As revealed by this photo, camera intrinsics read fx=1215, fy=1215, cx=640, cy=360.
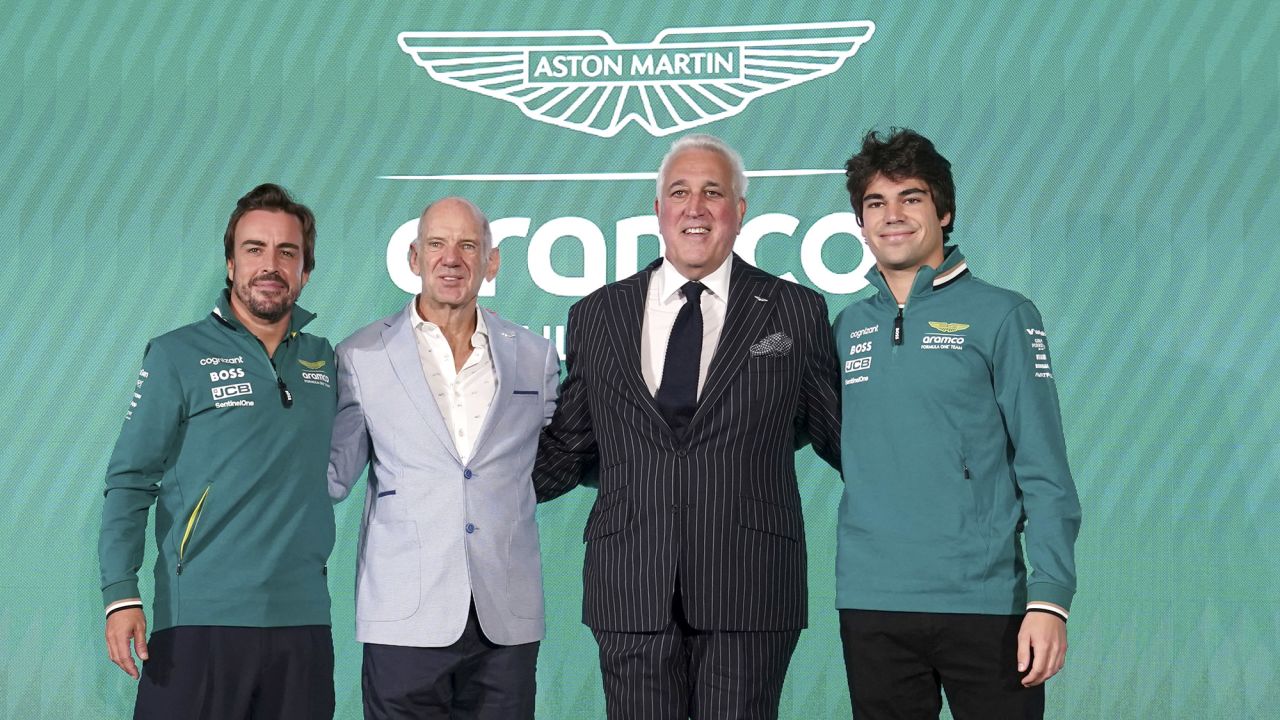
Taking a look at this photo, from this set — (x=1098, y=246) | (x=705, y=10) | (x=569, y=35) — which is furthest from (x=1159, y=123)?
(x=569, y=35)

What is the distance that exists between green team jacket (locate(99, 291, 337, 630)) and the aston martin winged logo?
1456 mm

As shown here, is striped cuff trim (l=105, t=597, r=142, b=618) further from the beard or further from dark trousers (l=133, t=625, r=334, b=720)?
the beard

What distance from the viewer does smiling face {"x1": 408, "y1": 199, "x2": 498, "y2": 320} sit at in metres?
2.66

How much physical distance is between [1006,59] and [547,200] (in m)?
1.41

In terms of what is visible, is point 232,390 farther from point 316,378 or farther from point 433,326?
point 433,326

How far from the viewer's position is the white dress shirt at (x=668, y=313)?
2488 millimetres

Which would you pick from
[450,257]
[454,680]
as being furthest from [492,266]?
[454,680]

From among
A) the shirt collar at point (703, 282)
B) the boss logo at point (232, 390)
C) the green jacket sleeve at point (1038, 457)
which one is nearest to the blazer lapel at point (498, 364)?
the shirt collar at point (703, 282)

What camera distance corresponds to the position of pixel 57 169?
3.88 metres

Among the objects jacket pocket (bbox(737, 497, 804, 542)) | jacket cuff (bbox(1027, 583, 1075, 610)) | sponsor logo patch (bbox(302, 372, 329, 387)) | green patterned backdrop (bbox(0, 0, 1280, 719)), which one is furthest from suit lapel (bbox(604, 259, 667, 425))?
green patterned backdrop (bbox(0, 0, 1280, 719))

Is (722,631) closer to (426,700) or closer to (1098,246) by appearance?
(426,700)

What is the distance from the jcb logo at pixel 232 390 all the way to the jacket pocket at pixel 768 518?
1.05 m

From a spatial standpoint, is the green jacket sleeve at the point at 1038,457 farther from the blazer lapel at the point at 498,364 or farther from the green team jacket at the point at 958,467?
the blazer lapel at the point at 498,364

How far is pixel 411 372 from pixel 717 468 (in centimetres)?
72
